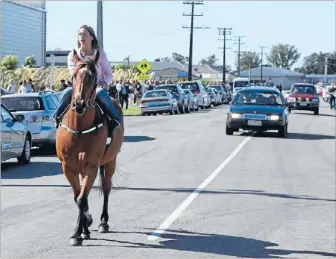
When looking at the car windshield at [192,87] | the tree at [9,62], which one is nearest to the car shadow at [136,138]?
the car windshield at [192,87]

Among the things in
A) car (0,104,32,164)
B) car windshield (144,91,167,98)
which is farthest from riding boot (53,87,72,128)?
car windshield (144,91,167,98)

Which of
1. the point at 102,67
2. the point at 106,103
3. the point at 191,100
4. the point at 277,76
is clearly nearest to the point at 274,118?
the point at 106,103

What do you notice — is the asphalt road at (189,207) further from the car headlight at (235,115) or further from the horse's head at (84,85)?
the car headlight at (235,115)

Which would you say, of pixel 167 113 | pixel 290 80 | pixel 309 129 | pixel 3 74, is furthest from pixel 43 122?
pixel 290 80

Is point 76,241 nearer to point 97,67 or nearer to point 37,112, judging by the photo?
point 97,67

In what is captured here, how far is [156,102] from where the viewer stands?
146 ft

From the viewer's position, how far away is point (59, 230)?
9672 millimetres

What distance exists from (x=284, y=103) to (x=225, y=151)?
7135 millimetres

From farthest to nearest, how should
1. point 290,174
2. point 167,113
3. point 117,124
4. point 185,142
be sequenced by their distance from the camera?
point 167,113, point 185,142, point 290,174, point 117,124

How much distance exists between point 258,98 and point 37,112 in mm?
10451

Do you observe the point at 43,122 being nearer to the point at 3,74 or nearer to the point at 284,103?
the point at 284,103

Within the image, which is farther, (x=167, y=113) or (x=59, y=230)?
(x=167, y=113)

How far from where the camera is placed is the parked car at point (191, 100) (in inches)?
2002

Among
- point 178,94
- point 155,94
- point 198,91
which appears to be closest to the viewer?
point 155,94
